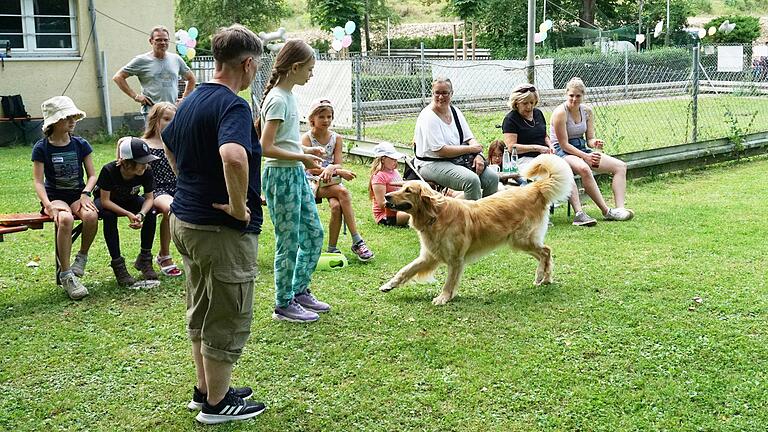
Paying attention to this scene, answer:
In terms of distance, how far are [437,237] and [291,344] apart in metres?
1.42

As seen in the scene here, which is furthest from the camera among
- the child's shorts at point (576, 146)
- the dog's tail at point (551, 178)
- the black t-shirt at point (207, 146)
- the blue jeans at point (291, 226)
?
the child's shorts at point (576, 146)

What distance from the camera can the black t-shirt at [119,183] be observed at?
19.0 ft

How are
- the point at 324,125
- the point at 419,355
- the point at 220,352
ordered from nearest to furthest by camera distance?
the point at 220,352
the point at 419,355
the point at 324,125

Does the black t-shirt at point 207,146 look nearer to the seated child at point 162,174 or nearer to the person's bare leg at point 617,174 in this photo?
the seated child at point 162,174

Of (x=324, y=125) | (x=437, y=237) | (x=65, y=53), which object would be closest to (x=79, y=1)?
(x=65, y=53)

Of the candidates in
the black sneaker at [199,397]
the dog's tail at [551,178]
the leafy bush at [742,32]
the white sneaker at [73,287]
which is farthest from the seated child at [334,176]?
the leafy bush at [742,32]

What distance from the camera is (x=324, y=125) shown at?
20.5 feet

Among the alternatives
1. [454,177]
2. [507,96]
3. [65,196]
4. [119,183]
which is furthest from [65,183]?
[507,96]

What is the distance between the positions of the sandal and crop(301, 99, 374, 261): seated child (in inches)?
50.4

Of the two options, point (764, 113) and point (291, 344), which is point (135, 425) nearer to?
point (291, 344)

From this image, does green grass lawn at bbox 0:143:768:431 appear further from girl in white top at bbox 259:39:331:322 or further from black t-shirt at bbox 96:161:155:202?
black t-shirt at bbox 96:161:155:202

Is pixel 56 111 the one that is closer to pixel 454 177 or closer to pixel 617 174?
pixel 454 177

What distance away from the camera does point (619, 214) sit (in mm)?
8062

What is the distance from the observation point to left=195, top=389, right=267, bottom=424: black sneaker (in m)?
3.60
